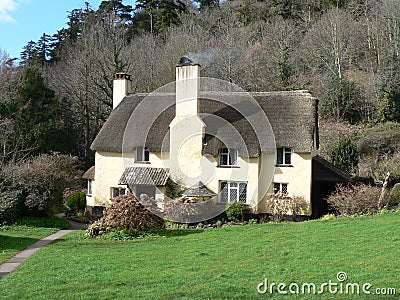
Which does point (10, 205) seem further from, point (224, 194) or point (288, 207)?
point (288, 207)

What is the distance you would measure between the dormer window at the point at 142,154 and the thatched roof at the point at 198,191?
11.3ft

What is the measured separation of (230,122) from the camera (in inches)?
882

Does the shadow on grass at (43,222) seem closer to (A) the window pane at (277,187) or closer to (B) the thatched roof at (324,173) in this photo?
(A) the window pane at (277,187)

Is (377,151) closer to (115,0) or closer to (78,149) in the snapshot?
(78,149)

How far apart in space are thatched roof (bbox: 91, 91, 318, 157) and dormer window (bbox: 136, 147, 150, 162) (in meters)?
0.39

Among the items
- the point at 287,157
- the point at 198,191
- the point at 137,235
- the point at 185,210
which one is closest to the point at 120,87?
the point at 198,191

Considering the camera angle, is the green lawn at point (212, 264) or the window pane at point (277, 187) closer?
the green lawn at point (212, 264)

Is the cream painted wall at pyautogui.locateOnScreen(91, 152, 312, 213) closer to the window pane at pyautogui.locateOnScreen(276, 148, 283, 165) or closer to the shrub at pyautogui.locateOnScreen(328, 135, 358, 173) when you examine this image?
the window pane at pyautogui.locateOnScreen(276, 148, 283, 165)

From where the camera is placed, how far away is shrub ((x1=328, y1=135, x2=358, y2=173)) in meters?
26.1

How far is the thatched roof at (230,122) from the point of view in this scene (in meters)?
21.4

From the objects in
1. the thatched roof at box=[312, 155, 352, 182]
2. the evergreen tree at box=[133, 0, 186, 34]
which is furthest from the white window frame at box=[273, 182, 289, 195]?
the evergreen tree at box=[133, 0, 186, 34]

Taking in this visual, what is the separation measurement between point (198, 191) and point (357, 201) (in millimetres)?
7335

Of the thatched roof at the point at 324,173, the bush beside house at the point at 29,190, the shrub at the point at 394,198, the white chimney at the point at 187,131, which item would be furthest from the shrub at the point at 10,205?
the shrub at the point at 394,198

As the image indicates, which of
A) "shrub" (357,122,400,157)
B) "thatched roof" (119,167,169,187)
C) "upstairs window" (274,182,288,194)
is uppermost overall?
"shrub" (357,122,400,157)
